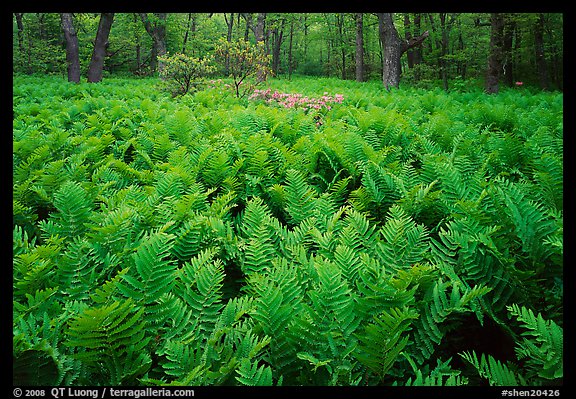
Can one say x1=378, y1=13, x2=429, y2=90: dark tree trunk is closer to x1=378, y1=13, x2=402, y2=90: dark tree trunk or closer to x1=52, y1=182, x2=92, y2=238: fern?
x1=378, y1=13, x2=402, y2=90: dark tree trunk

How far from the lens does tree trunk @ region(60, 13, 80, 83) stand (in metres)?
14.3

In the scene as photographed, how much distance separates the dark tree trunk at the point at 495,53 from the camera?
10.2 m

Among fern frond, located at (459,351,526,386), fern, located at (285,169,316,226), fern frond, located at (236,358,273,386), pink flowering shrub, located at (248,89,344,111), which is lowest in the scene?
fern frond, located at (459,351,526,386)

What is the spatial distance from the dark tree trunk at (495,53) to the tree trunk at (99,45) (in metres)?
13.3

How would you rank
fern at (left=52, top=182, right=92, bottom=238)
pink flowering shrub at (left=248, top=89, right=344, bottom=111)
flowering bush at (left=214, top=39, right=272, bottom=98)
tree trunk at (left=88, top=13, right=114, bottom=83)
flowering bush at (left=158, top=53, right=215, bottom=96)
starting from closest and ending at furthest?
fern at (left=52, top=182, right=92, bottom=238) < pink flowering shrub at (left=248, top=89, right=344, bottom=111) < flowering bush at (left=214, top=39, right=272, bottom=98) < flowering bush at (left=158, top=53, right=215, bottom=96) < tree trunk at (left=88, top=13, right=114, bottom=83)

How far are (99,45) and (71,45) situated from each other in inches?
43.1

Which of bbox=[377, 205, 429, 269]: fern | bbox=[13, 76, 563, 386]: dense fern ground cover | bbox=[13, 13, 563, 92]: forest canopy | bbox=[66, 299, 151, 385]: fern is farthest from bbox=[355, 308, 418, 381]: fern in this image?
bbox=[13, 13, 563, 92]: forest canopy

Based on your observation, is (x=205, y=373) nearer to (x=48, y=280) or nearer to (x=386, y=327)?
(x=386, y=327)

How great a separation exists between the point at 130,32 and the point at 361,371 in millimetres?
35099

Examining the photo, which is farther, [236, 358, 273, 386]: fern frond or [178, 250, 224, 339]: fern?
[178, 250, 224, 339]: fern

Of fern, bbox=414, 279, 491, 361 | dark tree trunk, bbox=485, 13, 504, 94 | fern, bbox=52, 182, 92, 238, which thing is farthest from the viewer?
dark tree trunk, bbox=485, 13, 504, 94

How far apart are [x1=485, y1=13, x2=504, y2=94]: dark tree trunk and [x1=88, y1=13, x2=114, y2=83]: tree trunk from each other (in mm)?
13296

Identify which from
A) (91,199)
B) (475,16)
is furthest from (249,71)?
(475,16)
